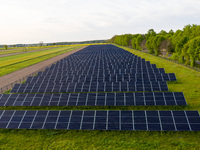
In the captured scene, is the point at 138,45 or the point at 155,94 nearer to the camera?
the point at 155,94

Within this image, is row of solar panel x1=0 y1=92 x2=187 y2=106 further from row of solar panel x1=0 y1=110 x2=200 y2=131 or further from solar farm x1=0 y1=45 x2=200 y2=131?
row of solar panel x1=0 y1=110 x2=200 y2=131

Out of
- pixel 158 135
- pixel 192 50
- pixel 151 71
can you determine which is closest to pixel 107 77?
pixel 151 71

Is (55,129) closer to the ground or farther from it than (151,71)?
closer to the ground

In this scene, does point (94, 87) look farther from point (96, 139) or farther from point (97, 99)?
point (96, 139)

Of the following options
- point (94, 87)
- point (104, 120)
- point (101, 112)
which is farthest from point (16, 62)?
point (104, 120)

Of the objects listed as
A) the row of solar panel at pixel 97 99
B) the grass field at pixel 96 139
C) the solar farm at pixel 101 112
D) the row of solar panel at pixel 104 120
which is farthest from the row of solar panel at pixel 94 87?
the grass field at pixel 96 139

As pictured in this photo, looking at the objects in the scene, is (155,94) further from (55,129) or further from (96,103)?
(55,129)
